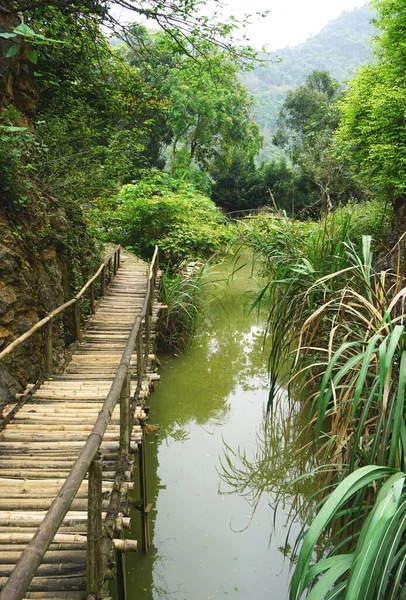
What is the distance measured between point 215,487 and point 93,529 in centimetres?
281

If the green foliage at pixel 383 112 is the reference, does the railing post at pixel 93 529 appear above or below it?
below

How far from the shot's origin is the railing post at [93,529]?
1695mm

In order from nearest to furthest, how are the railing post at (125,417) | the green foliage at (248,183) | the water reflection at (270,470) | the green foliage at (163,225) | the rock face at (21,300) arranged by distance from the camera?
1. the railing post at (125,417)
2. the rock face at (21,300)
3. the water reflection at (270,470)
4. the green foliage at (163,225)
5. the green foliage at (248,183)

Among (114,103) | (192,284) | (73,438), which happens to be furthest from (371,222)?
(73,438)

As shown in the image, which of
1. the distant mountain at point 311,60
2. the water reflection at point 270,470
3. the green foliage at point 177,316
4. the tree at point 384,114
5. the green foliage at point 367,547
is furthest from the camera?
the distant mountain at point 311,60

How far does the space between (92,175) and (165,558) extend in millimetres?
4559

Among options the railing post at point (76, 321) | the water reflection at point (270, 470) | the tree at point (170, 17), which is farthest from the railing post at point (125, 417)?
the tree at point (170, 17)

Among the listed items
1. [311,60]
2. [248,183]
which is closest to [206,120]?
[248,183]

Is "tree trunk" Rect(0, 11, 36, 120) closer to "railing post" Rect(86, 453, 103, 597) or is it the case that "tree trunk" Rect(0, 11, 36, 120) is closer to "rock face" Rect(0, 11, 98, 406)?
"rock face" Rect(0, 11, 98, 406)

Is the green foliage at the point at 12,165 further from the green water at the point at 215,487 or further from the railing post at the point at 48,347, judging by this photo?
the green water at the point at 215,487

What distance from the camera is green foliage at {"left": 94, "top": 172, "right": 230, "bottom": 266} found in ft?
30.8

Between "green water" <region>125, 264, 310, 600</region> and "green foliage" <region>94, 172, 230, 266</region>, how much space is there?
2.78 m

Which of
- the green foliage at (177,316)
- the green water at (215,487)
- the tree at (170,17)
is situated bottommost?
the green water at (215,487)

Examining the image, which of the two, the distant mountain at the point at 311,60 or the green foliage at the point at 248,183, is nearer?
the green foliage at the point at 248,183
